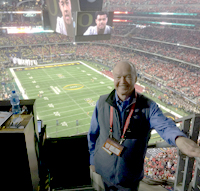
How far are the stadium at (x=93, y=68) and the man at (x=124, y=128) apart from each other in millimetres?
7827

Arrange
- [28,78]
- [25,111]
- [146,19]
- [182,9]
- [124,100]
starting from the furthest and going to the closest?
[146,19]
[182,9]
[28,78]
[25,111]
[124,100]

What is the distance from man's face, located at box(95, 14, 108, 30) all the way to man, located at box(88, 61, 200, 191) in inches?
603

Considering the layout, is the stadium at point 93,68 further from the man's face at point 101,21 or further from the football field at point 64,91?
the man's face at point 101,21

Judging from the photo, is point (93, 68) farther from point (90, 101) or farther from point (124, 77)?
point (124, 77)

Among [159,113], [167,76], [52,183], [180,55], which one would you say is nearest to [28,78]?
[167,76]

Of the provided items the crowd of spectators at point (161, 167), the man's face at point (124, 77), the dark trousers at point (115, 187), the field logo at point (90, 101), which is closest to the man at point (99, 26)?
the field logo at point (90, 101)

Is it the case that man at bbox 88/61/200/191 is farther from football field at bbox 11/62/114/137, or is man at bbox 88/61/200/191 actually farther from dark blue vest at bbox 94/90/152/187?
football field at bbox 11/62/114/137

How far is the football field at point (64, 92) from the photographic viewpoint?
19.3 metres

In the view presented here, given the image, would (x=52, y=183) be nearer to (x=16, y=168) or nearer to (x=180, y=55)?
(x=16, y=168)

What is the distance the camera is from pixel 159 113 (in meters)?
1.93

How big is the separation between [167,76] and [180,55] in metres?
7.86

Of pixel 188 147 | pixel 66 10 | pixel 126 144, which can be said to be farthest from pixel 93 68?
pixel 188 147

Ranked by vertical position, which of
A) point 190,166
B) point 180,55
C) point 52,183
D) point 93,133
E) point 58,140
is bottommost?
point 180,55

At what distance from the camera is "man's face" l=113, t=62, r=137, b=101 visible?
202 cm
